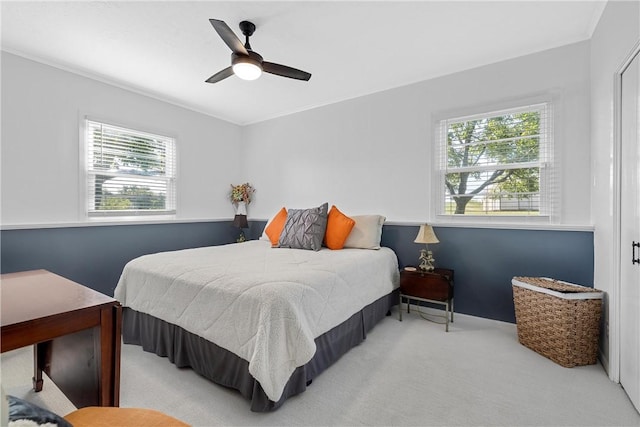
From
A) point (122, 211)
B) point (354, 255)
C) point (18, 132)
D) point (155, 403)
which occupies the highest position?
point (18, 132)

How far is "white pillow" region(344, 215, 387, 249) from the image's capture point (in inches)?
122

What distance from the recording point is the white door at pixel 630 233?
164 centimetres

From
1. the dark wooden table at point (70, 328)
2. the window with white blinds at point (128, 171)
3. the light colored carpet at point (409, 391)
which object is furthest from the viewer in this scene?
the window with white blinds at point (128, 171)

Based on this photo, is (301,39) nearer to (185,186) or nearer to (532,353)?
(185,186)

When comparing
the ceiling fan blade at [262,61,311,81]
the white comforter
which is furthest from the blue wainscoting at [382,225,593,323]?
the ceiling fan blade at [262,61,311,81]

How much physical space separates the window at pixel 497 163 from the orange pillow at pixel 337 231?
3.26 ft

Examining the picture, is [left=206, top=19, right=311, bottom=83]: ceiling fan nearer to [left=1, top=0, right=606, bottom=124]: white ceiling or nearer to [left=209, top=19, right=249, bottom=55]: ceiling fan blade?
[left=209, top=19, right=249, bottom=55]: ceiling fan blade

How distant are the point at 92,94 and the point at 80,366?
9.50ft

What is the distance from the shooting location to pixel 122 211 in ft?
11.2

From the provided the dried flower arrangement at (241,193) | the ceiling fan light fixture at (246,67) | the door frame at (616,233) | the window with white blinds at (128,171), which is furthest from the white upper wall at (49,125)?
the door frame at (616,233)

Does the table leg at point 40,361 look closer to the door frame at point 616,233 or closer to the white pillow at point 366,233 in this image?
the white pillow at point 366,233

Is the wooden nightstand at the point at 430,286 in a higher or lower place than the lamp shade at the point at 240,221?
lower

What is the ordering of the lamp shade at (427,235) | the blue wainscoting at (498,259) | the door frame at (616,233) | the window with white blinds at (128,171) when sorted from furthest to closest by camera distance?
the window with white blinds at (128,171), the lamp shade at (427,235), the blue wainscoting at (498,259), the door frame at (616,233)

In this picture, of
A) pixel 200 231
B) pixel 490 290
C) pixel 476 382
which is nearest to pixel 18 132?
pixel 200 231
